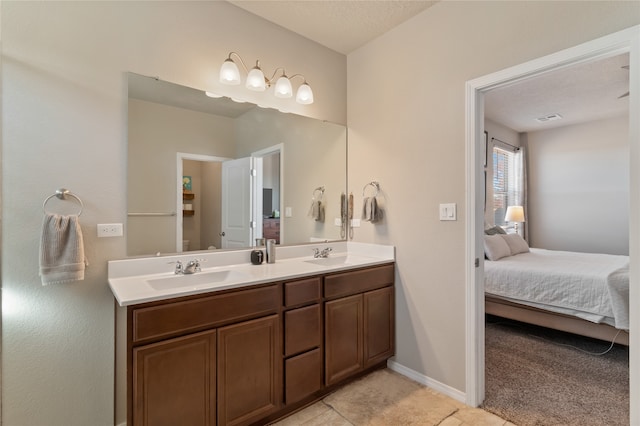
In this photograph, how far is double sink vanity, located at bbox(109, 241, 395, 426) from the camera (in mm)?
1418

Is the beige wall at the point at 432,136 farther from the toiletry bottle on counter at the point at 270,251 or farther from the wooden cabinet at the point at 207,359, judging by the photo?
the wooden cabinet at the point at 207,359

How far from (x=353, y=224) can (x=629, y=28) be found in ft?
6.72

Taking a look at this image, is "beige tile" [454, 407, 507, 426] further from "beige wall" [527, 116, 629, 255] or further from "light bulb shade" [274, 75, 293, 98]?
"beige wall" [527, 116, 629, 255]

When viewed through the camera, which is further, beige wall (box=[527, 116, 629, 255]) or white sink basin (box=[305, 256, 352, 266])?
beige wall (box=[527, 116, 629, 255])

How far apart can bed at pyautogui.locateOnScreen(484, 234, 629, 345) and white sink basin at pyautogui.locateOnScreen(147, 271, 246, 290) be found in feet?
9.11

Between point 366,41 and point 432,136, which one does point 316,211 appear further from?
point 366,41

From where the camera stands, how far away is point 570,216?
5.29 meters

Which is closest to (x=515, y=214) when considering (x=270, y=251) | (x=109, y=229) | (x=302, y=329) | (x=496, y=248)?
(x=496, y=248)

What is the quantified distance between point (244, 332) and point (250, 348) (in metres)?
0.10

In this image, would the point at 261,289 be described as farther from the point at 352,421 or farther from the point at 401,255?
the point at 401,255

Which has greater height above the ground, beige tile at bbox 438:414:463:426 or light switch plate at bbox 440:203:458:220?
light switch plate at bbox 440:203:458:220

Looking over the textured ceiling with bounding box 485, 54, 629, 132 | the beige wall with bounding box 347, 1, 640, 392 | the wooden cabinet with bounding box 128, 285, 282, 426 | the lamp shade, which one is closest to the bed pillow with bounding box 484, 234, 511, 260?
the lamp shade

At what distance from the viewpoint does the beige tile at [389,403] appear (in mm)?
1891

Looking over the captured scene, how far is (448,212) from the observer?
7.03 ft
